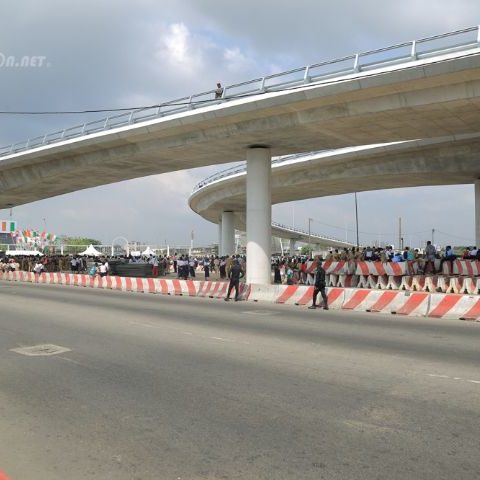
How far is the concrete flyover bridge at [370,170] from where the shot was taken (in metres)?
30.1

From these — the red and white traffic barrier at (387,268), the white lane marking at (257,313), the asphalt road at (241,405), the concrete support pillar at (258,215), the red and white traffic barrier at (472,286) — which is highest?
the concrete support pillar at (258,215)

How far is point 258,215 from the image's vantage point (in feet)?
78.7

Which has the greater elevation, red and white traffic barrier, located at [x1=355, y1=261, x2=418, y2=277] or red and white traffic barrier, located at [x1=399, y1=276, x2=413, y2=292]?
red and white traffic barrier, located at [x1=355, y1=261, x2=418, y2=277]

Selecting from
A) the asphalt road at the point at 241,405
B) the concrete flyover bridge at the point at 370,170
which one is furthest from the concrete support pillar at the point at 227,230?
the asphalt road at the point at 241,405

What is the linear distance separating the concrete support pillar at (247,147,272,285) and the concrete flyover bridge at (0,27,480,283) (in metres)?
0.04

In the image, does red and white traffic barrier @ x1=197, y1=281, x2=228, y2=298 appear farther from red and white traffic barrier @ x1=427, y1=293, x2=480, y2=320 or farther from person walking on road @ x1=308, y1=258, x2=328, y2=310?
red and white traffic barrier @ x1=427, y1=293, x2=480, y2=320

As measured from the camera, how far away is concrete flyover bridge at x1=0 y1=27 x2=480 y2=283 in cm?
1728

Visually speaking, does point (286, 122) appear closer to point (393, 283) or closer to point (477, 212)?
point (393, 283)

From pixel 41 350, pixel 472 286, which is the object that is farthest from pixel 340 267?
pixel 41 350

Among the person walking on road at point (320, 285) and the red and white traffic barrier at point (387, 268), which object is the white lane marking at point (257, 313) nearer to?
the person walking on road at point (320, 285)

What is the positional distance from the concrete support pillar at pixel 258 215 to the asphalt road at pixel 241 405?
40.5 feet

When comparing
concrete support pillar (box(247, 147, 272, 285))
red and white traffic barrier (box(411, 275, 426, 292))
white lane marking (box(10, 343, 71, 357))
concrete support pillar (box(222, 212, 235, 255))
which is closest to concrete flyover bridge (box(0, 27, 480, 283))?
concrete support pillar (box(247, 147, 272, 285))

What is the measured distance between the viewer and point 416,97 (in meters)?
18.1

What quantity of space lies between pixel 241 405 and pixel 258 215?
60.0 ft
